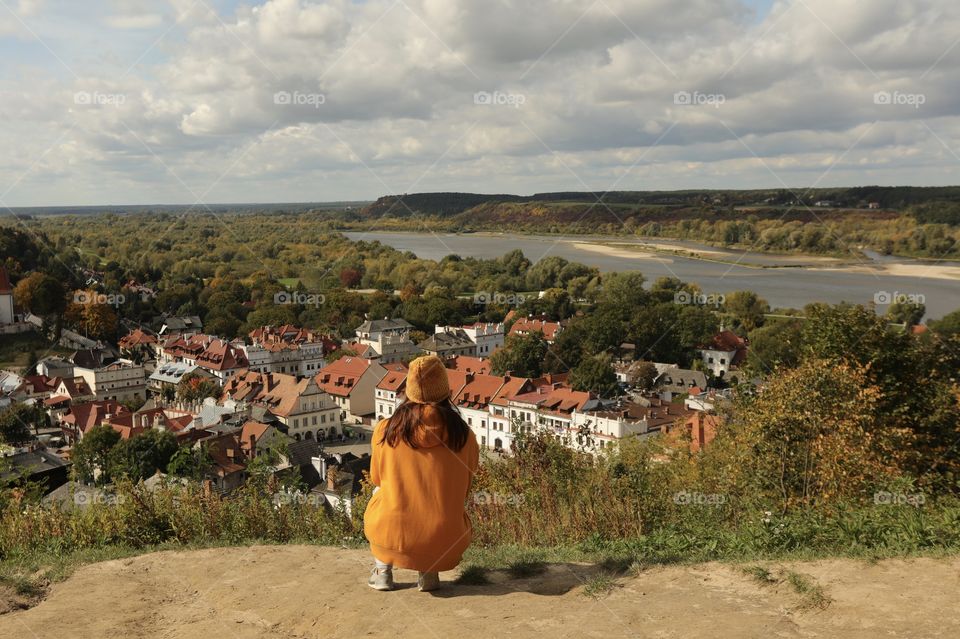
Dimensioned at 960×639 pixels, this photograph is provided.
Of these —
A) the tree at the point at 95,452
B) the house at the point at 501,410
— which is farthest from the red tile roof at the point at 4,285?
the house at the point at 501,410

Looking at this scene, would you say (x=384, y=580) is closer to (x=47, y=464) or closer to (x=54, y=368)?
(x=47, y=464)

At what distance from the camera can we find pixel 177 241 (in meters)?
103

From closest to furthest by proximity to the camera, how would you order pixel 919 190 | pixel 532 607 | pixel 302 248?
pixel 532 607
pixel 919 190
pixel 302 248

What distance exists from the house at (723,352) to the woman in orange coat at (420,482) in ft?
147

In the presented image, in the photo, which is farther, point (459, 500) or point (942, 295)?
point (942, 295)

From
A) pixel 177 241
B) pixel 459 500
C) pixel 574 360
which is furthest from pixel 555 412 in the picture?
pixel 177 241

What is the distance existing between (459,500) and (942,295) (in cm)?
5726

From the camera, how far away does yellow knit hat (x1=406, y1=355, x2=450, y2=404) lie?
4664 mm

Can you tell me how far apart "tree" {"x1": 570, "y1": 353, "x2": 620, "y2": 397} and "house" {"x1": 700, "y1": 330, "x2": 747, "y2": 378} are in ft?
39.7

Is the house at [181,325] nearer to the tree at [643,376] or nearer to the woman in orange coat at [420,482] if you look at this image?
the tree at [643,376]

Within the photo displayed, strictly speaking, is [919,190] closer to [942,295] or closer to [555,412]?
[942,295]

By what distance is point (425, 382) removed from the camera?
4676 millimetres

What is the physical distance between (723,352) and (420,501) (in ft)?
151

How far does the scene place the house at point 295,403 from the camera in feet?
108
